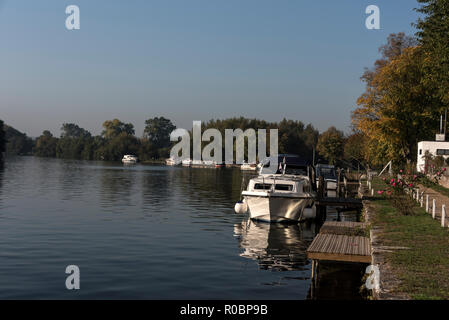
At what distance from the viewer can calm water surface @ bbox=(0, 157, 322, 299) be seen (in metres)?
15.6

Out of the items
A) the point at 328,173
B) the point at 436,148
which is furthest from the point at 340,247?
the point at 328,173

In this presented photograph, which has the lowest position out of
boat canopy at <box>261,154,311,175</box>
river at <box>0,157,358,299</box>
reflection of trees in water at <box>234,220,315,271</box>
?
reflection of trees in water at <box>234,220,315,271</box>

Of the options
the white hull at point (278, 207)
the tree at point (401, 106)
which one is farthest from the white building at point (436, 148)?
the white hull at point (278, 207)

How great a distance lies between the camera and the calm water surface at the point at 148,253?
15.6 metres

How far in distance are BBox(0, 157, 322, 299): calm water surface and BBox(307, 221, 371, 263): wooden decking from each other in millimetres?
1552

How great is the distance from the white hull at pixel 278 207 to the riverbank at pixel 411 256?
7.29 metres

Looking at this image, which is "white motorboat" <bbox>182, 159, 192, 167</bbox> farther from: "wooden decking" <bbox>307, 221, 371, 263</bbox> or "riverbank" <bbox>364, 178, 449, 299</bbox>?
"wooden decking" <bbox>307, 221, 371, 263</bbox>

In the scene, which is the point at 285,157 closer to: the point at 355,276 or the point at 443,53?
the point at 443,53

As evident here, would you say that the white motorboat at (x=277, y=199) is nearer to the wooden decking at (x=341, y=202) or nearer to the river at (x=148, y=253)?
the river at (x=148, y=253)

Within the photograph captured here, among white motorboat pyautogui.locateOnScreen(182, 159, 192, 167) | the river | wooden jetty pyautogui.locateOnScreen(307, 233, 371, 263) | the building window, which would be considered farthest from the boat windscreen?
white motorboat pyautogui.locateOnScreen(182, 159, 192, 167)

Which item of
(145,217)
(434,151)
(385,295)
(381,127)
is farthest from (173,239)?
(381,127)
